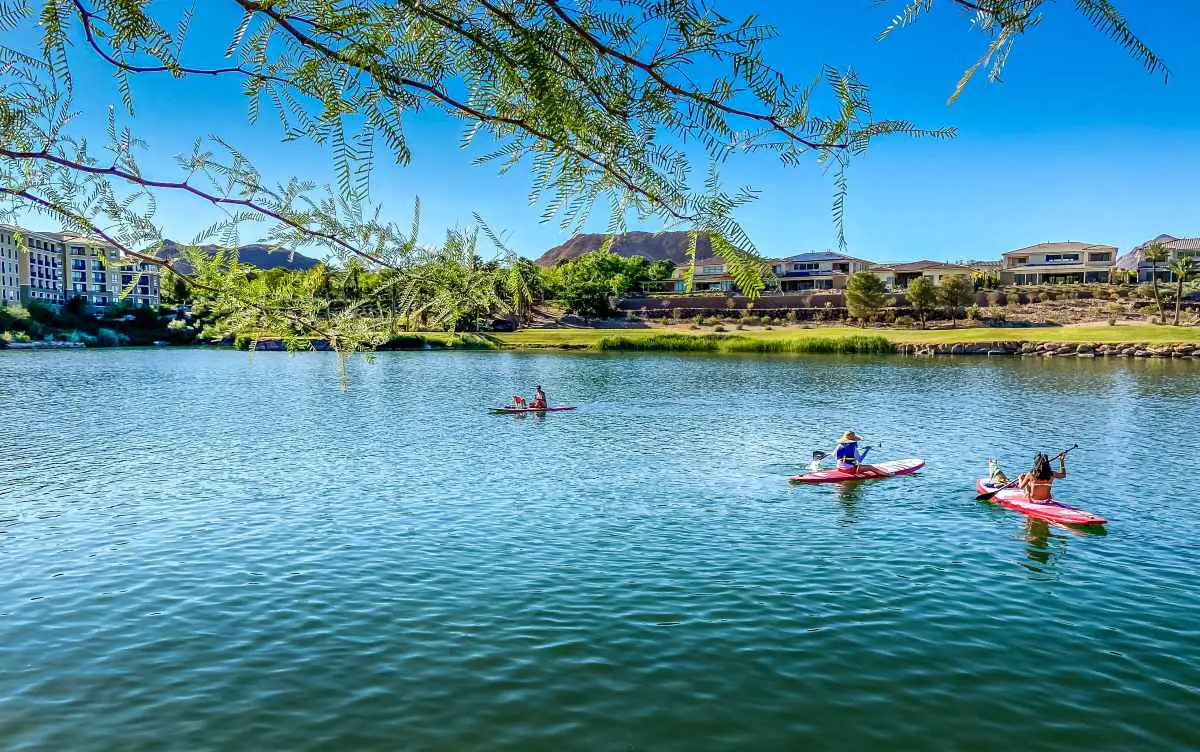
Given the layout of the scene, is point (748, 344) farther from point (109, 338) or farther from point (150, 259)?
point (150, 259)

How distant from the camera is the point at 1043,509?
26016 millimetres

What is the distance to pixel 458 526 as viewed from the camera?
25.2 metres

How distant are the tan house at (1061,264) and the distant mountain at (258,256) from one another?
203066 mm

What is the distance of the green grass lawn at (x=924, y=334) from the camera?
4663 inches

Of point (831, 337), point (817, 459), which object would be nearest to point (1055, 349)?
point (831, 337)

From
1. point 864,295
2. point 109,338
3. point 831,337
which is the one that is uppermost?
point 864,295

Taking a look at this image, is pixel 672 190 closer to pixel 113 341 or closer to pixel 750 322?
pixel 750 322

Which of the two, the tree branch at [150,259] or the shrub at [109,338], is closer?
the tree branch at [150,259]

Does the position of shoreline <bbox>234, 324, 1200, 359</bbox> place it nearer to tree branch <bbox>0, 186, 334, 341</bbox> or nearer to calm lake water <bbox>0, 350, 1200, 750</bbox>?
calm lake water <bbox>0, 350, 1200, 750</bbox>

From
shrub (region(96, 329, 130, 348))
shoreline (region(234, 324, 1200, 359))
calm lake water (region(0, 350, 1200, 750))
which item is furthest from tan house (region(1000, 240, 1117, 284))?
shrub (region(96, 329, 130, 348))

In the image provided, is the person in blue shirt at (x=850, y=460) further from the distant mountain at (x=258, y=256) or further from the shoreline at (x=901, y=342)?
the shoreline at (x=901, y=342)

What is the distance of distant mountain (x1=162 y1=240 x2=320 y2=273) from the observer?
18.7 feet

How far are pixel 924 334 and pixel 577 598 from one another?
4924 inches

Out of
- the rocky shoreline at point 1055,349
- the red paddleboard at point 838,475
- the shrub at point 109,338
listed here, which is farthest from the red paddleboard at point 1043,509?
the shrub at point 109,338
